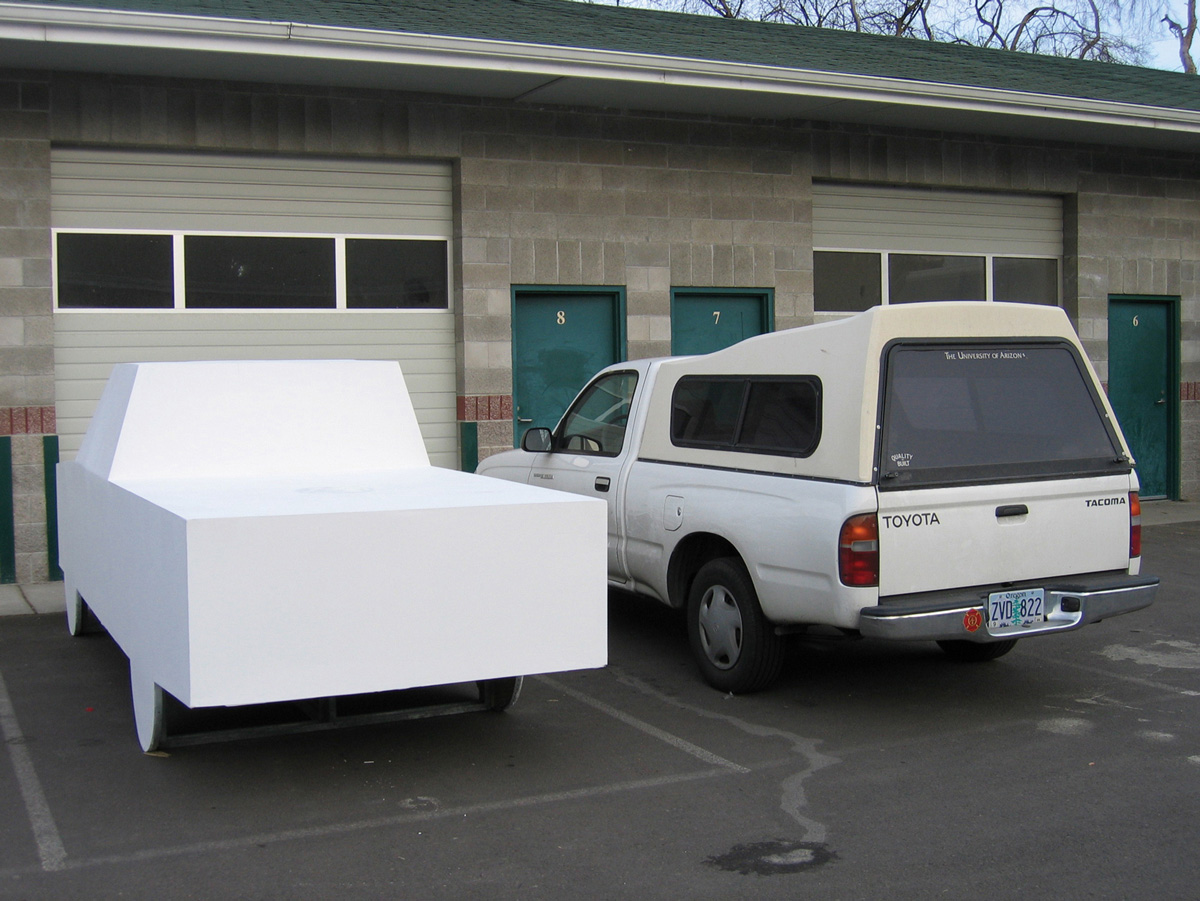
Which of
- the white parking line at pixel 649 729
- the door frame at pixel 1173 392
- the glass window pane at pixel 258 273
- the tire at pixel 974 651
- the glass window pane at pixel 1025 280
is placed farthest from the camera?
the door frame at pixel 1173 392

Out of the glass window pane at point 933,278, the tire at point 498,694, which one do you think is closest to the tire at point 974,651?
the tire at point 498,694

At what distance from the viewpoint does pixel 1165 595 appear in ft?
31.1

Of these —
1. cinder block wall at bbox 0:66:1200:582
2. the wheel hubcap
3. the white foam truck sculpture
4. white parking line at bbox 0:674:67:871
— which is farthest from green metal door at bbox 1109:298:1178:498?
white parking line at bbox 0:674:67:871

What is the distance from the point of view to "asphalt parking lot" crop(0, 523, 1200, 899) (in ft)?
14.1

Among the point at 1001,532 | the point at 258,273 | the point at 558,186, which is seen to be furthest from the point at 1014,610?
the point at 258,273

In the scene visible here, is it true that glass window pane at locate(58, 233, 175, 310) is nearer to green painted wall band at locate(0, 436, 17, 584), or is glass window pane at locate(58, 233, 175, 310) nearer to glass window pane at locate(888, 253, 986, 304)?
green painted wall band at locate(0, 436, 17, 584)

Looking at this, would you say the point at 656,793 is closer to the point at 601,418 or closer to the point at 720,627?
the point at 720,627

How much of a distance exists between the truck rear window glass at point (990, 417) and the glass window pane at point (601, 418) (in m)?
2.26

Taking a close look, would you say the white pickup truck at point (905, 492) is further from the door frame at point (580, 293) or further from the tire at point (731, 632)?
the door frame at point (580, 293)

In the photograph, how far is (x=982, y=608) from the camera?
19.2 feet

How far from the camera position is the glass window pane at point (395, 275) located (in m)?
11.5

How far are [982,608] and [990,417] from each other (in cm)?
98

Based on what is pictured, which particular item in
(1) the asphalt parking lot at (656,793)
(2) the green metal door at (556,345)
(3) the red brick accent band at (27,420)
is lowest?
(1) the asphalt parking lot at (656,793)

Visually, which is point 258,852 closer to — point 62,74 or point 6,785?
point 6,785
